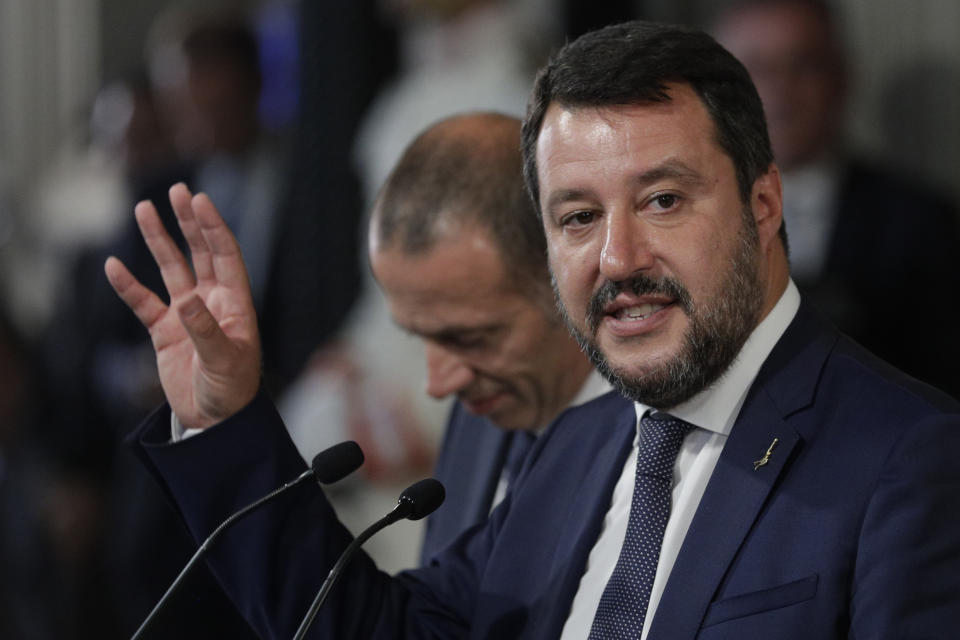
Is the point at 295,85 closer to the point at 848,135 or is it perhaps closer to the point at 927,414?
the point at 848,135

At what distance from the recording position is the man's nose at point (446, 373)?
106 inches

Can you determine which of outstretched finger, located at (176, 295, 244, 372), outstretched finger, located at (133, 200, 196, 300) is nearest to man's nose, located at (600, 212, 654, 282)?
outstretched finger, located at (176, 295, 244, 372)

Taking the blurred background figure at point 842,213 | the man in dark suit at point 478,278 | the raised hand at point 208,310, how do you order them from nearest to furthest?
the raised hand at point 208,310, the man in dark suit at point 478,278, the blurred background figure at point 842,213

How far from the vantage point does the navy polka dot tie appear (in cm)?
200

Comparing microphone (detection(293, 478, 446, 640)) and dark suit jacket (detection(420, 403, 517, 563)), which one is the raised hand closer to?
microphone (detection(293, 478, 446, 640))

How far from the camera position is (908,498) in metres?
1.79

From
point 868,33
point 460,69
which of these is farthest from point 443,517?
point 868,33

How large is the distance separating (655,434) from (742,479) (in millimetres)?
187

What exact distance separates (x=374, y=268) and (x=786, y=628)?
3.85ft

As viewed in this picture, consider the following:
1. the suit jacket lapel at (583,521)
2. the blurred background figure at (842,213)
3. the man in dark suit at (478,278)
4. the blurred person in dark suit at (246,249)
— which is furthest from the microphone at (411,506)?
the blurred person in dark suit at (246,249)

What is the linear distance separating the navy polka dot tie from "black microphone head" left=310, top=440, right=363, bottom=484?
39 centimetres

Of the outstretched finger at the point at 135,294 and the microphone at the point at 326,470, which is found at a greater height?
the outstretched finger at the point at 135,294

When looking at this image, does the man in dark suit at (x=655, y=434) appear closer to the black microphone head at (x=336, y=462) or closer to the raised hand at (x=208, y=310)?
the raised hand at (x=208, y=310)

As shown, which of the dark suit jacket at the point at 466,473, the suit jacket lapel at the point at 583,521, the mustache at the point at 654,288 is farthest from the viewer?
the dark suit jacket at the point at 466,473
